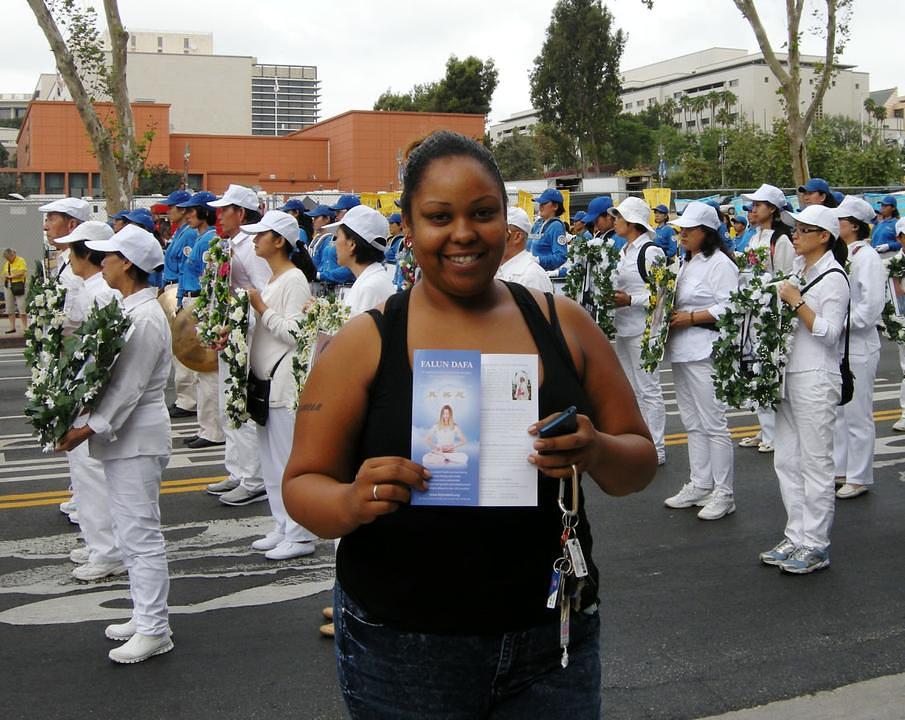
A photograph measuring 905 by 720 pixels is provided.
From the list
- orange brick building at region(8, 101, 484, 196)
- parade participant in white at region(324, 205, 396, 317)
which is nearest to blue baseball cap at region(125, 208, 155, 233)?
parade participant in white at region(324, 205, 396, 317)

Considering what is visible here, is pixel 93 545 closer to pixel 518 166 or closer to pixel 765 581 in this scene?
pixel 765 581

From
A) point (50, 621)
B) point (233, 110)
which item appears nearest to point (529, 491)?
point (50, 621)

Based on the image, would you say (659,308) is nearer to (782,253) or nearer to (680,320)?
(680,320)

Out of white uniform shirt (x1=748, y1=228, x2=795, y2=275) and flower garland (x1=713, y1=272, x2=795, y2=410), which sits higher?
white uniform shirt (x1=748, y1=228, x2=795, y2=275)

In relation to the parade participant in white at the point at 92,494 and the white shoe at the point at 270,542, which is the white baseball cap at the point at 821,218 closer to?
the white shoe at the point at 270,542

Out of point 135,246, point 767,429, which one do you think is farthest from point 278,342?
point 767,429

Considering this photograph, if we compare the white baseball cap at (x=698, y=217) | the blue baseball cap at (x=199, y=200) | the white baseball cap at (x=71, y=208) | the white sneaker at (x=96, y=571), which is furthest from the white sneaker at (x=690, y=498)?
the blue baseball cap at (x=199, y=200)

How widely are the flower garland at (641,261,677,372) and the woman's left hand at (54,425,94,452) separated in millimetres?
4035

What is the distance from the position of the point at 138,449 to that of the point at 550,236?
7916 mm

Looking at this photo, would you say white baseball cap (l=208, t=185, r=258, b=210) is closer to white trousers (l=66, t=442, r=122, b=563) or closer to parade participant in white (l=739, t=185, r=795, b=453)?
white trousers (l=66, t=442, r=122, b=563)

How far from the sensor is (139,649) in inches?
197

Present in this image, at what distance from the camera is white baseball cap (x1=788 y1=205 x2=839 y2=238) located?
20.6 ft

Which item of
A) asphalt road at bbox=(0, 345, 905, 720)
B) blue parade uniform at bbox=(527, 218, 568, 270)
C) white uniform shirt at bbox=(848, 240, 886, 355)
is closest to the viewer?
asphalt road at bbox=(0, 345, 905, 720)

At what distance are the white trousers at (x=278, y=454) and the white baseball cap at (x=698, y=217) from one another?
305 centimetres
